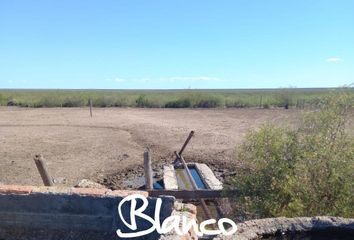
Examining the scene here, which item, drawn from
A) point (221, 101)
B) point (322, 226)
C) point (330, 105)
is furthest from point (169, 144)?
point (221, 101)

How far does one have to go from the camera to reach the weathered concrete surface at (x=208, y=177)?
1166 cm

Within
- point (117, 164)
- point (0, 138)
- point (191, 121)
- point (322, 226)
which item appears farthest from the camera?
point (191, 121)

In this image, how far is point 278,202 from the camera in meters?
6.02

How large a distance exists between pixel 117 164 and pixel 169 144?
160 inches

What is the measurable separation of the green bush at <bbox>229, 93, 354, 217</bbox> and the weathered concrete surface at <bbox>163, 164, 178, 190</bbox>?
4.73m

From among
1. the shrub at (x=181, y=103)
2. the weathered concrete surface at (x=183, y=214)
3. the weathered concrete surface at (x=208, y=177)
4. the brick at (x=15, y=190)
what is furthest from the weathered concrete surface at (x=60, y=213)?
the shrub at (x=181, y=103)

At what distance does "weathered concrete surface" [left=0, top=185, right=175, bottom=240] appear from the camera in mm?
5477

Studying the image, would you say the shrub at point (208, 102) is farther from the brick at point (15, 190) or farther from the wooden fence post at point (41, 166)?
the brick at point (15, 190)

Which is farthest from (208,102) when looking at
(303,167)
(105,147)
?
(303,167)

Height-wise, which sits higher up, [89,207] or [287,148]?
[287,148]

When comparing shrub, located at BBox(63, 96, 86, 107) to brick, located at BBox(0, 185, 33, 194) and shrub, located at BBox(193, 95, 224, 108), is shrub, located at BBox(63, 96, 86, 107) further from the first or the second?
brick, located at BBox(0, 185, 33, 194)

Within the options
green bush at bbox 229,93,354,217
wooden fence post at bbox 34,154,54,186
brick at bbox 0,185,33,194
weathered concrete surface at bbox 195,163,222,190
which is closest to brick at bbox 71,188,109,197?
brick at bbox 0,185,33,194

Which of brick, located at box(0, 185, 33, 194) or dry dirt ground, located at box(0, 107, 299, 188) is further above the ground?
brick, located at box(0, 185, 33, 194)

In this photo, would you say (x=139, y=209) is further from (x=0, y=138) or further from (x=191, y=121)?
(x=191, y=121)
